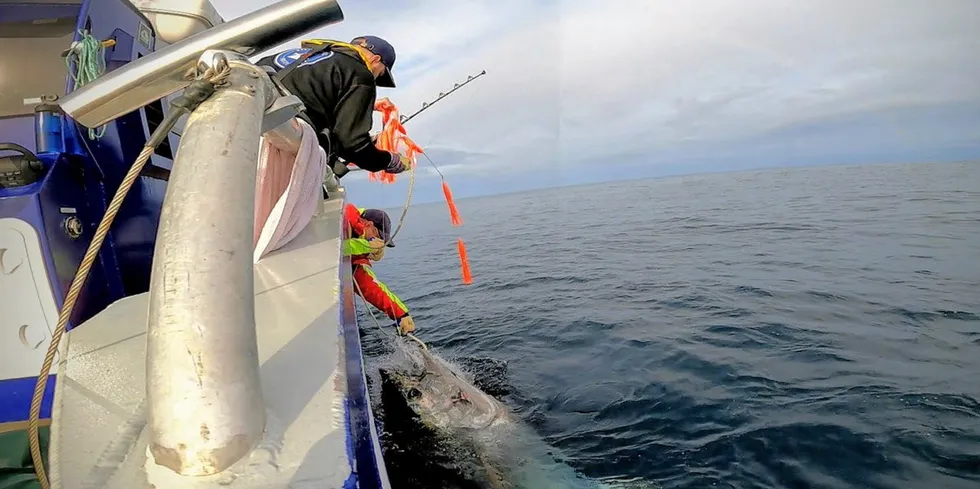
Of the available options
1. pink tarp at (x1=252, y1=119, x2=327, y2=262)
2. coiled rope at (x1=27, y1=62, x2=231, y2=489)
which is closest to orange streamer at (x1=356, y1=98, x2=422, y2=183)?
pink tarp at (x1=252, y1=119, x2=327, y2=262)

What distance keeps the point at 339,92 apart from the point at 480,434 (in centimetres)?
306

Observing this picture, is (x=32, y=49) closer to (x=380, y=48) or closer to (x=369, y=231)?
(x=380, y=48)

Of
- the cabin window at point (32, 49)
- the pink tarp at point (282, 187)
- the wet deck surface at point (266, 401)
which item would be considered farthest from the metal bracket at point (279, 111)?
the cabin window at point (32, 49)

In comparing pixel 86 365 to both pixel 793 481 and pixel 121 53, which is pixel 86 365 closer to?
pixel 121 53

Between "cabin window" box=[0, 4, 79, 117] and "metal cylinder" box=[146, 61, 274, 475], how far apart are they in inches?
137

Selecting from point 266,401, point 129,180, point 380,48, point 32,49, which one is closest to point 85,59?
point 32,49

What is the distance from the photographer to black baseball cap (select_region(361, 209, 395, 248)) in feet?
18.4

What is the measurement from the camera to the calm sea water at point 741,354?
401 centimetres

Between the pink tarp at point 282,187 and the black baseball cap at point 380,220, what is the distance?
2027 millimetres

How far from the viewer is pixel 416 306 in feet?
35.6

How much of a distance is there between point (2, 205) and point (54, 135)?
0.64 m

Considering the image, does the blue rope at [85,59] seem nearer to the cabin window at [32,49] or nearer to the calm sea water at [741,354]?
the cabin window at [32,49]

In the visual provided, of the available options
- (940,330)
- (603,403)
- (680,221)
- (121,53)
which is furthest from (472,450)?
(680,221)

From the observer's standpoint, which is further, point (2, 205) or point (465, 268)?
point (465, 268)
